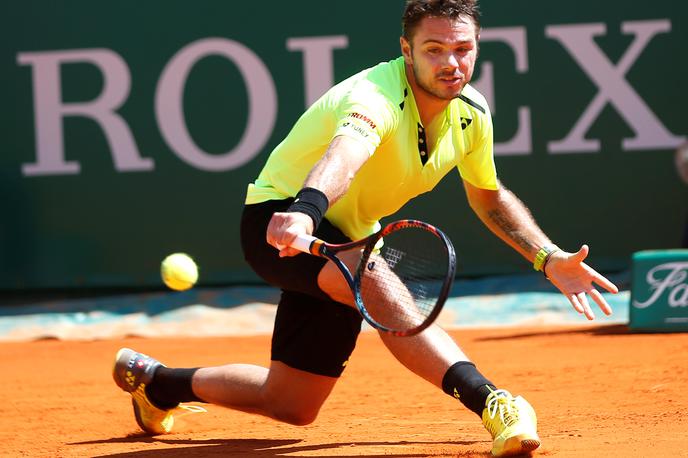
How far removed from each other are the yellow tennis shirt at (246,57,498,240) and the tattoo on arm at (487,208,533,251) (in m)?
0.13

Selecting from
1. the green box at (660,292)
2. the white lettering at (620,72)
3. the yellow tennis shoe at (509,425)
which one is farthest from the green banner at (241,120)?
the yellow tennis shoe at (509,425)

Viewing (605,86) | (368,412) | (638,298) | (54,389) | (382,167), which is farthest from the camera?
(605,86)

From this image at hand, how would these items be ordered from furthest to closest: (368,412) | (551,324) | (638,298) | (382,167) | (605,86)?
(605,86)
(551,324)
(638,298)
(368,412)
(382,167)

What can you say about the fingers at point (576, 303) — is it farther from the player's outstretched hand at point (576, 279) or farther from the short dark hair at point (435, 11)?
the short dark hair at point (435, 11)

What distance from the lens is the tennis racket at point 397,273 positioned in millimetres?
3033

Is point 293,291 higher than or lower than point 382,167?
lower

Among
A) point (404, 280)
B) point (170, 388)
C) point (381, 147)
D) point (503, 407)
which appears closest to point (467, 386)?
point (503, 407)

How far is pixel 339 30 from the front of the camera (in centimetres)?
802

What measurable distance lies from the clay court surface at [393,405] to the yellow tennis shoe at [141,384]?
0.20ft

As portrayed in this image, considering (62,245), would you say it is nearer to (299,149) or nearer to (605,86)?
(605,86)

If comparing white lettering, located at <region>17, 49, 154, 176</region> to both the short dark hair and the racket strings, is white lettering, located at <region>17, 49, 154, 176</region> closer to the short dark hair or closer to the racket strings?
the short dark hair

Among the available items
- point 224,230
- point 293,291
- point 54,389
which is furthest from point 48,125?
point 293,291

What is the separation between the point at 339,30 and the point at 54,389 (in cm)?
355

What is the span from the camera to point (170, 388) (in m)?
3.97
